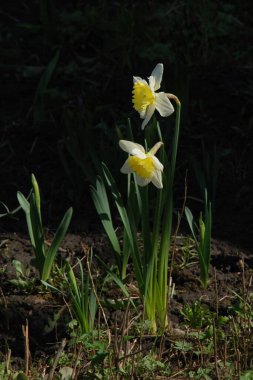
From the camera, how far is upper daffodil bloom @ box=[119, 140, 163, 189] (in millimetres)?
2654

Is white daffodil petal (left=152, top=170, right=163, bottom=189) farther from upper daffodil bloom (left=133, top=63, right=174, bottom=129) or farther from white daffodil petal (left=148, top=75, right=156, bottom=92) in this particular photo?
white daffodil petal (left=148, top=75, right=156, bottom=92)

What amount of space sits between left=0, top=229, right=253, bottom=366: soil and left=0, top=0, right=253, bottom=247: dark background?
119 mm

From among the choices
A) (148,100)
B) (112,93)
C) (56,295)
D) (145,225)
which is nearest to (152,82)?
(148,100)

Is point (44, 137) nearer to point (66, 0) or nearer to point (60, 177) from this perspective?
point (60, 177)

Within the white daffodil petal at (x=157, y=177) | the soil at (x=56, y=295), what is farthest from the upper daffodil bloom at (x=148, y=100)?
A: the soil at (x=56, y=295)

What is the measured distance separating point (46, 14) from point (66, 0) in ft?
2.10

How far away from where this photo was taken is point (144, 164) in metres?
2.65

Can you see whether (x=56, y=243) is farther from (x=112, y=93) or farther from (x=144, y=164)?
(x=112, y=93)

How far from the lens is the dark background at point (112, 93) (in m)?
3.75

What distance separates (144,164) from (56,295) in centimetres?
86

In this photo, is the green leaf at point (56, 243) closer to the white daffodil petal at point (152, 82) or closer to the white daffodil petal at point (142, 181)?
the white daffodil petal at point (142, 181)

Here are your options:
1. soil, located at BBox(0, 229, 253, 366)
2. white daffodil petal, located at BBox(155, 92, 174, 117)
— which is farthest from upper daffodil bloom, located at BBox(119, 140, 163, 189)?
soil, located at BBox(0, 229, 253, 366)

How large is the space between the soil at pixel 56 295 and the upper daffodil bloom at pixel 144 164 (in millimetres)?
392

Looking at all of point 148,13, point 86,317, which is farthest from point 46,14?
point 86,317
